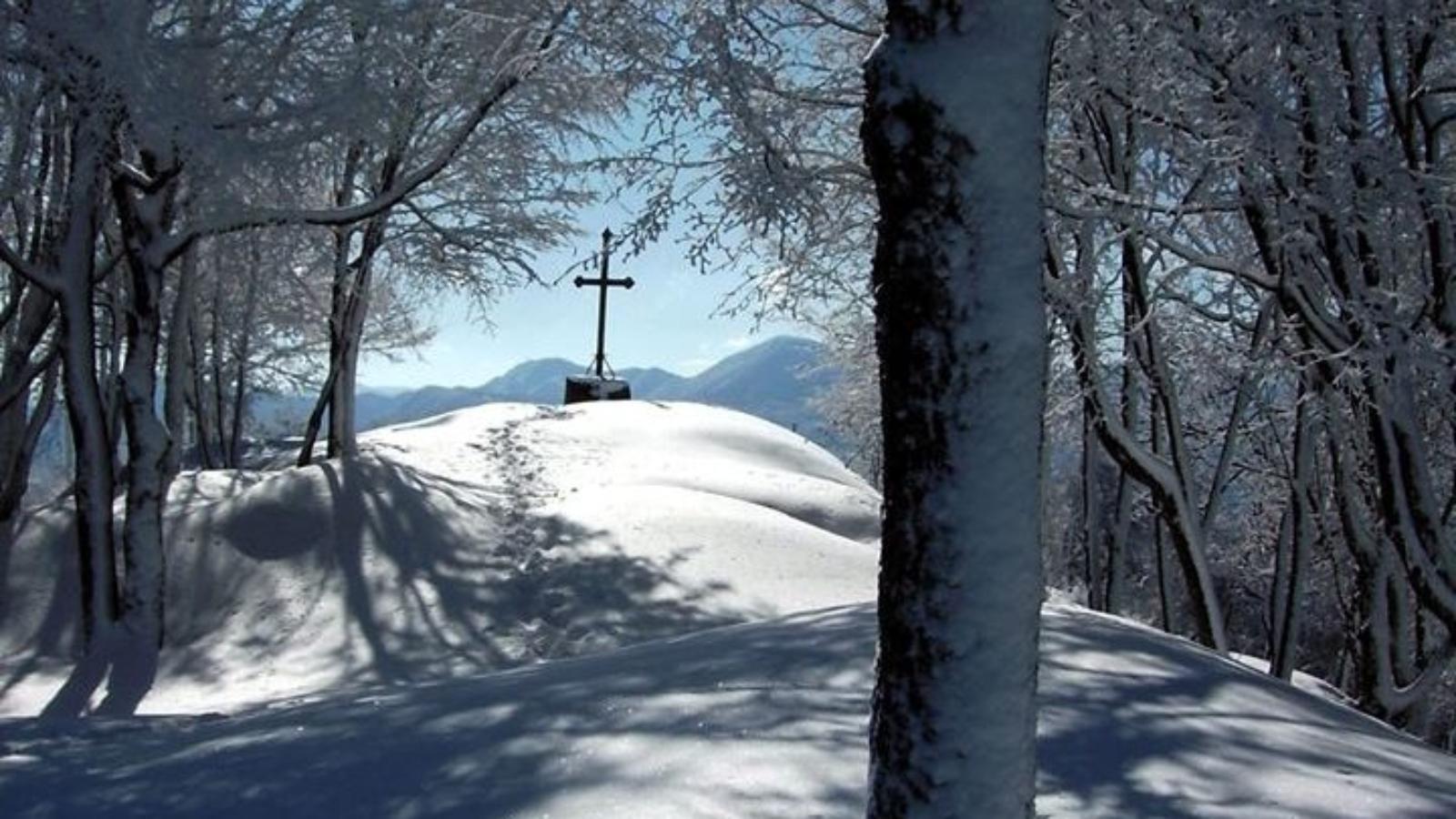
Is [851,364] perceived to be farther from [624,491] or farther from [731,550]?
[731,550]

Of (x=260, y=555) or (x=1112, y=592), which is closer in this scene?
(x=260, y=555)

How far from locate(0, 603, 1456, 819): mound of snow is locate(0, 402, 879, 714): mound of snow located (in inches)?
147

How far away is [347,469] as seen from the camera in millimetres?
12742

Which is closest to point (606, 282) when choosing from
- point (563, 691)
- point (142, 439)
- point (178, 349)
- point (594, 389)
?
point (594, 389)

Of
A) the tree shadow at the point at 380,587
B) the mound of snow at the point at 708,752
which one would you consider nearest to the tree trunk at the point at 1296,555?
the tree shadow at the point at 380,587

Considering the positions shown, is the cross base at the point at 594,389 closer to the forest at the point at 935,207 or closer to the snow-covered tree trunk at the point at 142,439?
the forest at the point at 935,207

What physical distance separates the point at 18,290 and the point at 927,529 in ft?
39.3

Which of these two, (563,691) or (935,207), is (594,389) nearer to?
(563,691)

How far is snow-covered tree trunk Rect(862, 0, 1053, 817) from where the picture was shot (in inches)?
97.0

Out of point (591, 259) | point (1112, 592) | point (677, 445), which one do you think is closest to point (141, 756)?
point (591, 259)

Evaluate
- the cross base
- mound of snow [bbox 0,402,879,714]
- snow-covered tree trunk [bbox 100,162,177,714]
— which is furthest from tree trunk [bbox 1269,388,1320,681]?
the cross base

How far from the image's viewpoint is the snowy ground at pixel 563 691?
3557 mm

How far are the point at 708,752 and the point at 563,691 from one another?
106cm

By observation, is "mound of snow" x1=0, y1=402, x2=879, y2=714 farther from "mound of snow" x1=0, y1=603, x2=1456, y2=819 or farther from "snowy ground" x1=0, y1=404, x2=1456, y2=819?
"mound of snow" x1=0, y1=603, x2=1456, y2=819
